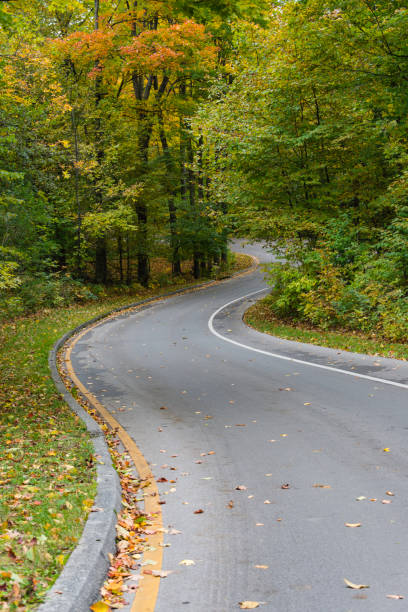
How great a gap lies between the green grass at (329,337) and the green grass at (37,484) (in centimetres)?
741

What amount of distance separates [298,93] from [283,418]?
574 inches

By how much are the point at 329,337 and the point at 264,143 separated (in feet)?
24.9

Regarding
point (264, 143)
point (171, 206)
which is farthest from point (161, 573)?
point (171, 206)

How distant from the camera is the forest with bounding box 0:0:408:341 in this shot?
55.5ft

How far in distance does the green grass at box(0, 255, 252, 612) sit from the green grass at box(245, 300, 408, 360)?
7.41 m

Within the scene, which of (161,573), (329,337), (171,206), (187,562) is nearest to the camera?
(161,573)

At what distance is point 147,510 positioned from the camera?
538cm

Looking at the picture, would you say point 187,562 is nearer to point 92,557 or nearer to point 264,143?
point 92,557

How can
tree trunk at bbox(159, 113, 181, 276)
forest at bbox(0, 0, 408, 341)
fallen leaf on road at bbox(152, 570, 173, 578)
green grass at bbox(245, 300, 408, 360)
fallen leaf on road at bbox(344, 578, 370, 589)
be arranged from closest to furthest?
fallen leaf on road at bbox(344, 578, 370, 589) < fallen leaf on road at bbox(152, 570, 173, 578) < green grass at bbox(245, 300, 408, 360) < forest at bbox(0, 0, 408, 341) < tree trunk at bbox(159, 113, 181, 276)

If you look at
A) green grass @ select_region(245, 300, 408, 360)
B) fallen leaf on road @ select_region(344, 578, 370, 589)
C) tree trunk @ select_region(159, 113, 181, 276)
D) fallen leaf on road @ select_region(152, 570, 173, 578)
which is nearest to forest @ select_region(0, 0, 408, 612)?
green grass @ select_region(245, 300, 408, 360)

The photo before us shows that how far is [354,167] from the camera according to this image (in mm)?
19766

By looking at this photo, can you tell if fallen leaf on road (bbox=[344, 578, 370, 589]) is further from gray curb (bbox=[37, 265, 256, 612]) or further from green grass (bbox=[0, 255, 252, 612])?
green grass (bbox=[0, 255, 252, 612])

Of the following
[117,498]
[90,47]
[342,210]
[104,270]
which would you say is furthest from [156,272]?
[117,498]

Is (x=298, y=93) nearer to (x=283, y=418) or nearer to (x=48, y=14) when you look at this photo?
(x=283, y=418)
